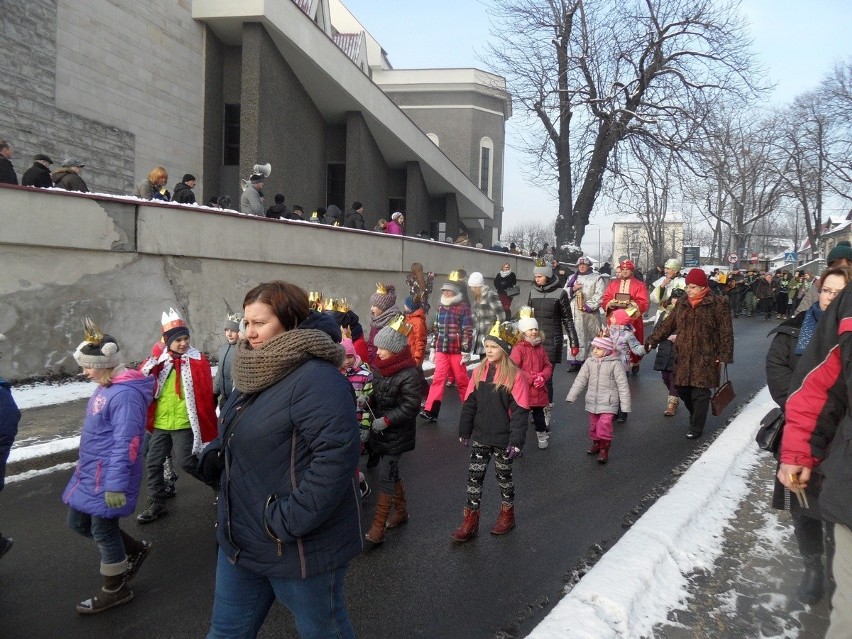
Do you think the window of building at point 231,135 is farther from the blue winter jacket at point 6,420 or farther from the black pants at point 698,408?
the blue winter jacket at point 6,420

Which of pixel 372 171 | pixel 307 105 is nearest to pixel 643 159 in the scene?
pixel 372 171

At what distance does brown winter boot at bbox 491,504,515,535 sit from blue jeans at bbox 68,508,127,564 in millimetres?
2387

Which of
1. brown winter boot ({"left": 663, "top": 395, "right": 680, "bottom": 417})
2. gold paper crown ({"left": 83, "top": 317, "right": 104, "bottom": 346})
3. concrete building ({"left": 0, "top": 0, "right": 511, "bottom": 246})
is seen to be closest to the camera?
gold paper crown ({"left": 83, "top": 317, "right": 104, "bottom": 346})

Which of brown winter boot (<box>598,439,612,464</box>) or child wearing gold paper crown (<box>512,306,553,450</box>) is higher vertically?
child wearing gold paper crown (<box>512,306,553,450</box>)

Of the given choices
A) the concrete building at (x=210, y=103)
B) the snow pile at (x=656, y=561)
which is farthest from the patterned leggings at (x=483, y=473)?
the concrete building at (x=210, y=103)

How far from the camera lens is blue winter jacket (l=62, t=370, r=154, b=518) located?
3471 mm

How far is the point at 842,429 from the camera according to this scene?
8.23 feet

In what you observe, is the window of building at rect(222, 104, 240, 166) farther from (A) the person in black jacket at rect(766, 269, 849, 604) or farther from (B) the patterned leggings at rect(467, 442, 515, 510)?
(A) the person in black jacket at rect(766, 269, 849, 604)

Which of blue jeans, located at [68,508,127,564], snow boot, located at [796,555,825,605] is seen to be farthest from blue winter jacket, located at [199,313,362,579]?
snow boot, located at [796,555,825,605]

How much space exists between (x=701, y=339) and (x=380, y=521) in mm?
4646

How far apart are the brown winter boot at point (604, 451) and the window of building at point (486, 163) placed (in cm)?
3809

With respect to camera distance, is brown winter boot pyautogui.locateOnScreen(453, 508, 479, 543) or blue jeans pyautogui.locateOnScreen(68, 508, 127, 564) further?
brown winter boot pyautogui.locateOnScreen(453, 508, 479, 543)

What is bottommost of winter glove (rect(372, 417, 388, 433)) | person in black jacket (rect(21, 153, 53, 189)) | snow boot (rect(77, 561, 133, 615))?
snow boot (rect(77, 561, 133, 615))

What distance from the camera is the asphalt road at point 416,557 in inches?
134
